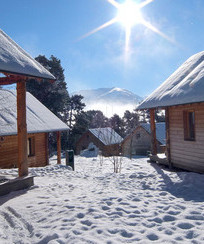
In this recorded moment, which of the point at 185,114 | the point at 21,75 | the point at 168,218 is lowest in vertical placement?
the point at 168,218

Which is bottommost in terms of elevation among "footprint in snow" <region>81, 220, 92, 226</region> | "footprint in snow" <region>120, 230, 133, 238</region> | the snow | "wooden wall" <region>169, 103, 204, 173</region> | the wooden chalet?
the snow

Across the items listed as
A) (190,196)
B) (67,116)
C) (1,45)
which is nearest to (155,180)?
(190,196)

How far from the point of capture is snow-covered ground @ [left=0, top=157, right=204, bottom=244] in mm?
3196

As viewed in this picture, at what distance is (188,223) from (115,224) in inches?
45.1

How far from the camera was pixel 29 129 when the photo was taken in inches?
451

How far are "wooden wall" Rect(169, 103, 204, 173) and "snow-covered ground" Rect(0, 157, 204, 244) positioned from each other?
1.99 metres

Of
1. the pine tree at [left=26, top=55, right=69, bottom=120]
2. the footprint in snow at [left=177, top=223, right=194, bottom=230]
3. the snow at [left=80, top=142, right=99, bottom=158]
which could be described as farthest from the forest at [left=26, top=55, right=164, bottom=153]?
the footprint in snow at [left=177, top=223, right=194, bottom=230]

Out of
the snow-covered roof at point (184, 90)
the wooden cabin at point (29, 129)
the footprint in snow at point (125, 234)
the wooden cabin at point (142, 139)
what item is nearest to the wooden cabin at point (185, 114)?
the snow-covered roof at point (184, 90)

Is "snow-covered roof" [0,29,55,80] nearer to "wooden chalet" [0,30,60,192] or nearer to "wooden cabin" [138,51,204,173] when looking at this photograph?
"wooden chalet" [0,30,60,192]

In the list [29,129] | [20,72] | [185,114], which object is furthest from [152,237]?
[29,129]

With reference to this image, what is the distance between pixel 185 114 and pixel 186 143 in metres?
1.13

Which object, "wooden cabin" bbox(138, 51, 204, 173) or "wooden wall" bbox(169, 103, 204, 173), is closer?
"wooden cabin" bbox(138, 51, 204, 173)

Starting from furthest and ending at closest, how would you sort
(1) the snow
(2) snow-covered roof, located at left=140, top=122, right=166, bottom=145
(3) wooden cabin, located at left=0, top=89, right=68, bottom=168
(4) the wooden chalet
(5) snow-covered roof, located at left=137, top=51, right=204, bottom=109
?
(1) the snow, (2) snow-covered roof, located at left=140, top=122, right=166, bottom=145, (3) wooden cabin, located at left=0, top=89, right=68, bottom=168, (5) snow-covered roof, located at left=137, top=51, right=204, bottom=109, (4) the wooden chalet

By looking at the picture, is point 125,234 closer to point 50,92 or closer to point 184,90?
point 184,90
